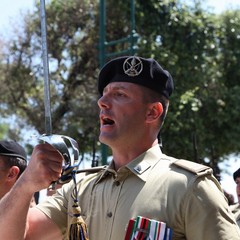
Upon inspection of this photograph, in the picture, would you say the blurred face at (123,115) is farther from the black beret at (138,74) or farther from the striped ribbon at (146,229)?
the striped ribbon at (146,229)

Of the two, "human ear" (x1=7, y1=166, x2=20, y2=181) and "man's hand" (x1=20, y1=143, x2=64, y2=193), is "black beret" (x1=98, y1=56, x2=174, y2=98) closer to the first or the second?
"man's hand" (x1=20, y1=143, x2=64, y2=193)

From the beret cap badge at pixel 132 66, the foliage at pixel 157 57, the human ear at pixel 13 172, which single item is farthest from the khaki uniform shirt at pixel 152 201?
the foliage at pixel 157 57

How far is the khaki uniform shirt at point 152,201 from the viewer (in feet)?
9.02

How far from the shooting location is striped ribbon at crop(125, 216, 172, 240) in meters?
2.76

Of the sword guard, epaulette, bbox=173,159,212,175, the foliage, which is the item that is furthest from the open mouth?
the foliage

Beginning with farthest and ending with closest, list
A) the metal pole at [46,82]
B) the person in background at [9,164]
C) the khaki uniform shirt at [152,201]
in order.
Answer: the person in background at [9,164] < the metal pole at [46,82] < the khaki uniform shirt at [152,201]

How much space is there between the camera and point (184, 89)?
13.3 meters

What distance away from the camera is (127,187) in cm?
300

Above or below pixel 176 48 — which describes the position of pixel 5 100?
below

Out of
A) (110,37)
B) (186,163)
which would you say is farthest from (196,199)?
(110,37)

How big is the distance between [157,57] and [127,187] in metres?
9.85

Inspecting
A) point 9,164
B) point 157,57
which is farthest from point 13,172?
point 157,57

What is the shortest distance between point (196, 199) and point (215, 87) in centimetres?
1196

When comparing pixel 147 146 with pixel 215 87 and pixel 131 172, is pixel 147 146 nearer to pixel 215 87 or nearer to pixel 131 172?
pixel 131 172
